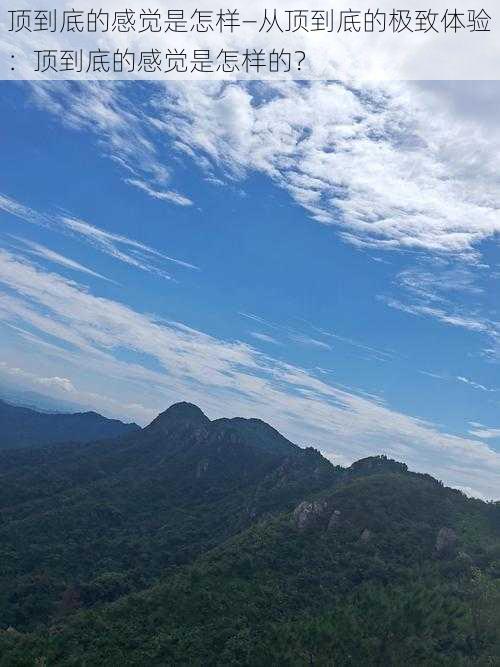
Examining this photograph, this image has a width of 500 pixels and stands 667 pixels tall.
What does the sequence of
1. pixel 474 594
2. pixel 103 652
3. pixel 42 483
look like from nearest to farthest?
pixel 103 652 → pixel 474 594 → pixel 42 483

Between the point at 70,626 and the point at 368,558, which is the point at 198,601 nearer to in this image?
the point at 70,626

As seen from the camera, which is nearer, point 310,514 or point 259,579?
point 259,579

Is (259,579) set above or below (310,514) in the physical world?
below

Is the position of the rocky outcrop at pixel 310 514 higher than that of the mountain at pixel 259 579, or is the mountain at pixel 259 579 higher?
the rocky outcrop at pixel 310 514

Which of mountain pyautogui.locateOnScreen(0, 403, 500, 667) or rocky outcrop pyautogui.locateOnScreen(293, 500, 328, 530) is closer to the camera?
mountain pyautogui.locateOnScreen(0, 403, 500, 667)

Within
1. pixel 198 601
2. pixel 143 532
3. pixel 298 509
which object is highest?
pixel 298 509

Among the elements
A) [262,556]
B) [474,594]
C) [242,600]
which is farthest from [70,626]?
[474,594]

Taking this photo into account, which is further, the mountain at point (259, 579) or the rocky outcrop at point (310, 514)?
the rocky outcrop at point (310, 514)

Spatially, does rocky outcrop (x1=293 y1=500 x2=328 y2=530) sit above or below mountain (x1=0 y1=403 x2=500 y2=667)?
above
